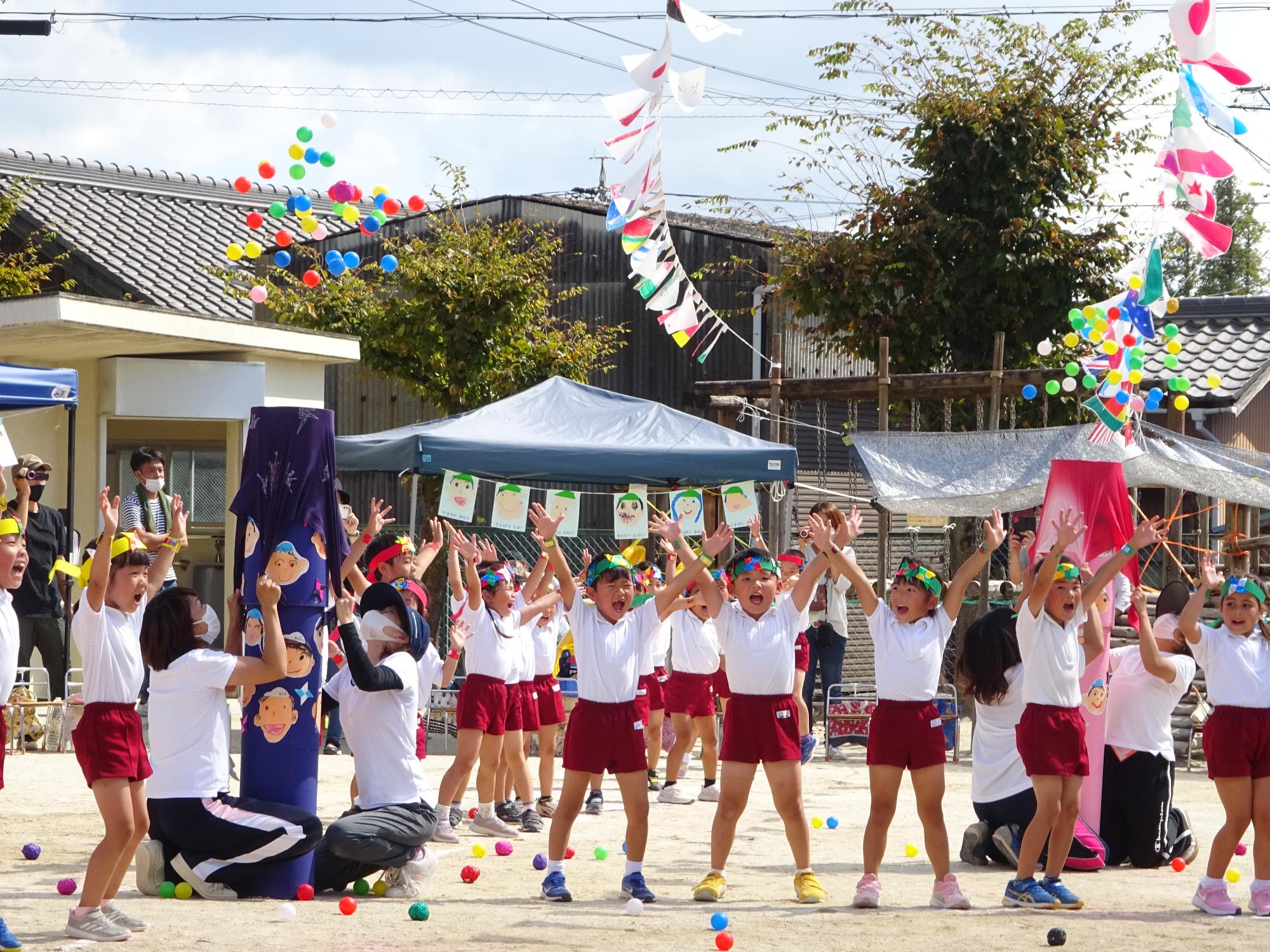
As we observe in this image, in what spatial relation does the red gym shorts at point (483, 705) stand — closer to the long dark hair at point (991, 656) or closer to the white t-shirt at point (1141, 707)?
the long dark hair at point (991, 656)

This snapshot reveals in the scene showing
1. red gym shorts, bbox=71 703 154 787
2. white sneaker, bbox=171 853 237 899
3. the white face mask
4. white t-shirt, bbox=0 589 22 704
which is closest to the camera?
white t-shirt, bbox=0 589 22 704

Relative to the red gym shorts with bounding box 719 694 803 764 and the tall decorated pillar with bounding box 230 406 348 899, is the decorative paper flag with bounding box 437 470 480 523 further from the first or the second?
the red gym shorts with bounding box 719 694 803 764

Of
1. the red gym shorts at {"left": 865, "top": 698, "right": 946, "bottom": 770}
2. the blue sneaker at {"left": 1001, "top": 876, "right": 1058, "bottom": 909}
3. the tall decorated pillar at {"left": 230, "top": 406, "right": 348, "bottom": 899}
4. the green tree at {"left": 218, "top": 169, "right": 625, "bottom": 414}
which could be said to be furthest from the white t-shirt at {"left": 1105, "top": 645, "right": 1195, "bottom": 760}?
the green tree at {"left": 218, "top": 169, "right": 625, "bottom": 414}

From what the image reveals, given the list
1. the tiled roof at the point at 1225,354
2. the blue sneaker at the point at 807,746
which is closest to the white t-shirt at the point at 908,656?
the blue sneaker at the point at 807,746

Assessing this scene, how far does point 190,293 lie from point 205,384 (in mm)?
7085

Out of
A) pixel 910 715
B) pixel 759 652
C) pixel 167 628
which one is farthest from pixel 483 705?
pixel 910 715

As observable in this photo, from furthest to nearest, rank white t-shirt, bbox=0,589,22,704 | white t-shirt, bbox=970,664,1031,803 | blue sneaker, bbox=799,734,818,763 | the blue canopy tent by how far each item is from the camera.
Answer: blue sneaker, bbox=799,734,818,763 < the blue canopy tent < white t-shirt, bbox=970,664,1031,803 < white t-shirt, bbox=0,589,22,704

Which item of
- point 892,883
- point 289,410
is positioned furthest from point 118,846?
point 892,883

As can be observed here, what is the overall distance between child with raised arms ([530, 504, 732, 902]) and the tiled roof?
31.9 feet

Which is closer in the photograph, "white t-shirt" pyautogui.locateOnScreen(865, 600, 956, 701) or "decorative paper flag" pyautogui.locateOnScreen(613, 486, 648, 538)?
"white t-shirt" pyautogui.locateOnScreen(865, 600, 956, 701)

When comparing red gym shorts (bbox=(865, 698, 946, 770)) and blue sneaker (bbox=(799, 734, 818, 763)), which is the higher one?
red gym shorts (bbox=(865, 698, 946, 770))

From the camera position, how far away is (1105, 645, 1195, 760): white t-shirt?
806 cm

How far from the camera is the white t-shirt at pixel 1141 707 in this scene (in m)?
8.06

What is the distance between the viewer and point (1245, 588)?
7230mm
